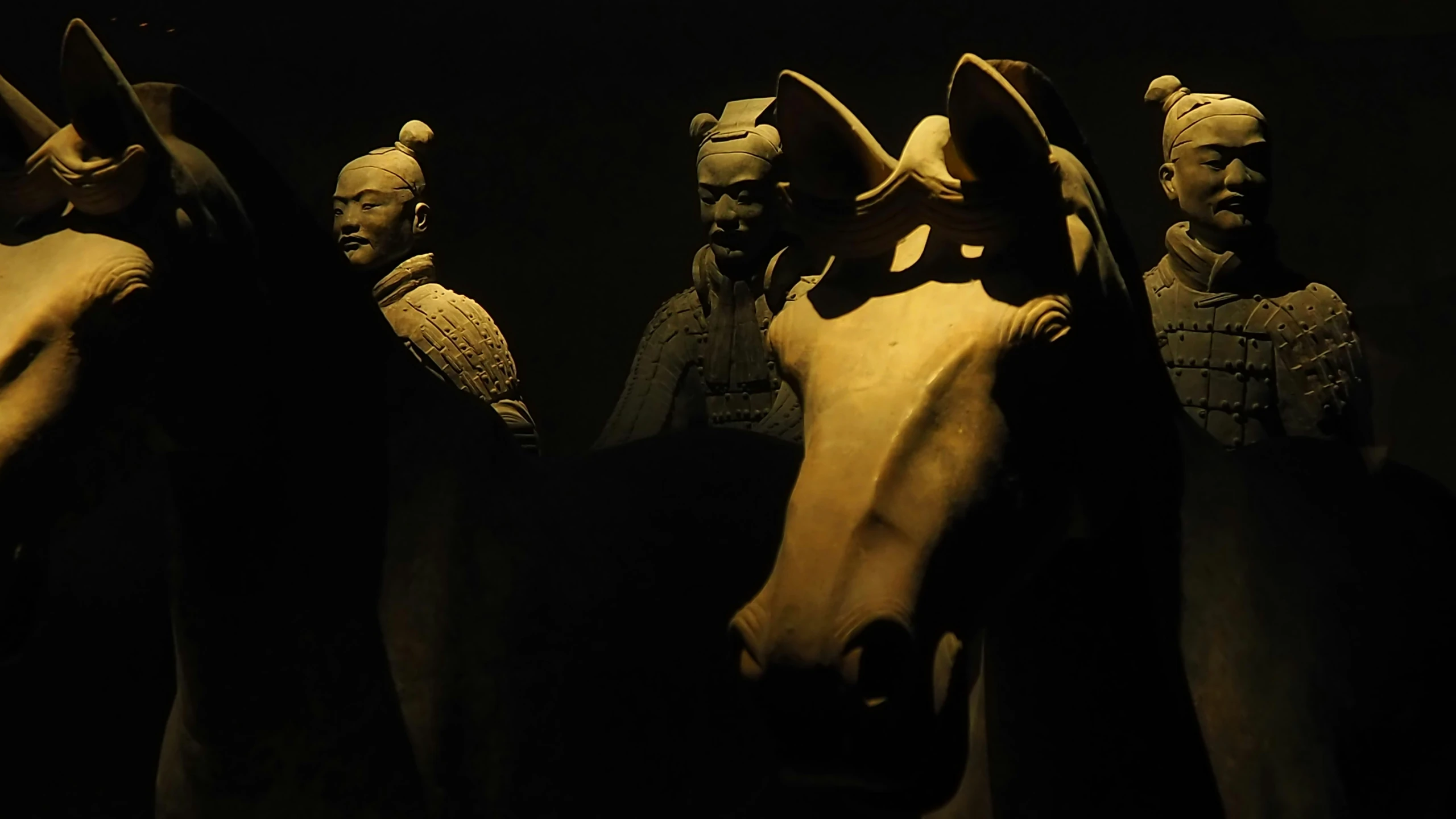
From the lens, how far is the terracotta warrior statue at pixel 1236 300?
2.85m

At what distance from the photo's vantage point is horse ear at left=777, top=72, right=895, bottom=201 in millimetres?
1657

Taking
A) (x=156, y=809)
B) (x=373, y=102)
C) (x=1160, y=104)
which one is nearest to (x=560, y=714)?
(x=156, y=809)

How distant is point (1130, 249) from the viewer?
5.80 feet

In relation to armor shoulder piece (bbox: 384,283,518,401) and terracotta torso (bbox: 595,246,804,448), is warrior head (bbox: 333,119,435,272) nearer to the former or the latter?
armor shoulder piece (bbox: 384,283,518,401)

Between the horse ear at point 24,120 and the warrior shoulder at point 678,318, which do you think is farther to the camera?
the warrior shoulder at point 678,318

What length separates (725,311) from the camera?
124 inches

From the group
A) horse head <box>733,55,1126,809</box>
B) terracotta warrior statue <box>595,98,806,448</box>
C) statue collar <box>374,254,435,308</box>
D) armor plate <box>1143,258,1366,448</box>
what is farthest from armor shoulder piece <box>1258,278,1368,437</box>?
statue collar <box>374,254,435,308</box>

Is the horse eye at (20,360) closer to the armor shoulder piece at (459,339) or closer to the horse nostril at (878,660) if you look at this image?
the horse nostril at (878,660)

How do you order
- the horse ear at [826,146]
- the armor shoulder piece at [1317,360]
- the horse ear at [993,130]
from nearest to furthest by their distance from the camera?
the horse ear at [993,130] → the horse ear at [826,146] → the armor shoulder piece at [1317,360]

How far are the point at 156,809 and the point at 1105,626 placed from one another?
3.70 feet

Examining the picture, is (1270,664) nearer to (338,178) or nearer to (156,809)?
(156,809)

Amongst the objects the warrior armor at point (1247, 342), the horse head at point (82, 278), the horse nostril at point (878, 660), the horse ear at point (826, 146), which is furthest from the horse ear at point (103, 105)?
the warrior armor at point (1247, 342)

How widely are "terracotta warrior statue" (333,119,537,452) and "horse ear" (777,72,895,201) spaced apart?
1770mm

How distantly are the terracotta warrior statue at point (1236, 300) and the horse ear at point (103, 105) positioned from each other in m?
1.67
